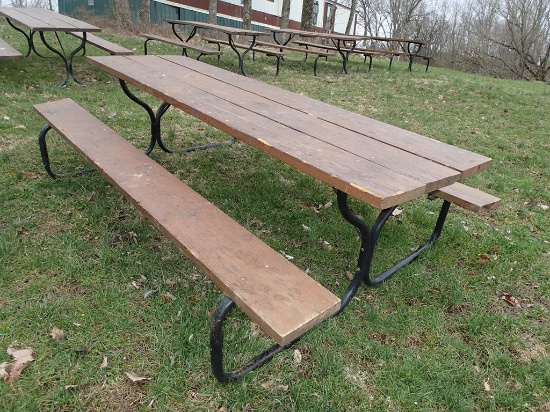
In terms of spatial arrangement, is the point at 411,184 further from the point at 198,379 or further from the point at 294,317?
the point at 198,379

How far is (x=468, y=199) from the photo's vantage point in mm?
2432

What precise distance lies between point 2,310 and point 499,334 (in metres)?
2.46

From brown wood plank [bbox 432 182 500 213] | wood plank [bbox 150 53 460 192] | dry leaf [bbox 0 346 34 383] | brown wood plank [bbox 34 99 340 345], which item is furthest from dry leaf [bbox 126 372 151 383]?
brown wood plank [bbox 432 182 500 213]

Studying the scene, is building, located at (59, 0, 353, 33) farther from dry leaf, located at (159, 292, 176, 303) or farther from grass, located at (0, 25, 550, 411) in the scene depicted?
dry leaf, located at (159, 292, 176, 303)

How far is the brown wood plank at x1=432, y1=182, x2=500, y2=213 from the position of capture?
2.37 metres

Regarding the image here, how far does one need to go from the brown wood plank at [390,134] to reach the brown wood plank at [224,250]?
87 centimetres

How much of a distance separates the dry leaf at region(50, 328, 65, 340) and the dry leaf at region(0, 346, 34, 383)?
106 millimetres

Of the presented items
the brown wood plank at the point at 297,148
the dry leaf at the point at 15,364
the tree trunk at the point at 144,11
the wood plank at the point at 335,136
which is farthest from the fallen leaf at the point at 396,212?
the tree trunk at the point at 144,11

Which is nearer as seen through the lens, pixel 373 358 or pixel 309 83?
pixel 373 358

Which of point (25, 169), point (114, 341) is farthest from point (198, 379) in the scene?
point (25, 169)

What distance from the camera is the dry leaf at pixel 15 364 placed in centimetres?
170

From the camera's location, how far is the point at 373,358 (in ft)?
6.45

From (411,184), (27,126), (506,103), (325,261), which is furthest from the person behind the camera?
(506,103)

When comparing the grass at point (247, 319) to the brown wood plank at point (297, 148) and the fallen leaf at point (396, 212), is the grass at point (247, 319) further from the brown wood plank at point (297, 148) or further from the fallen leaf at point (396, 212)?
the brown wood plank at point (297, 148)
